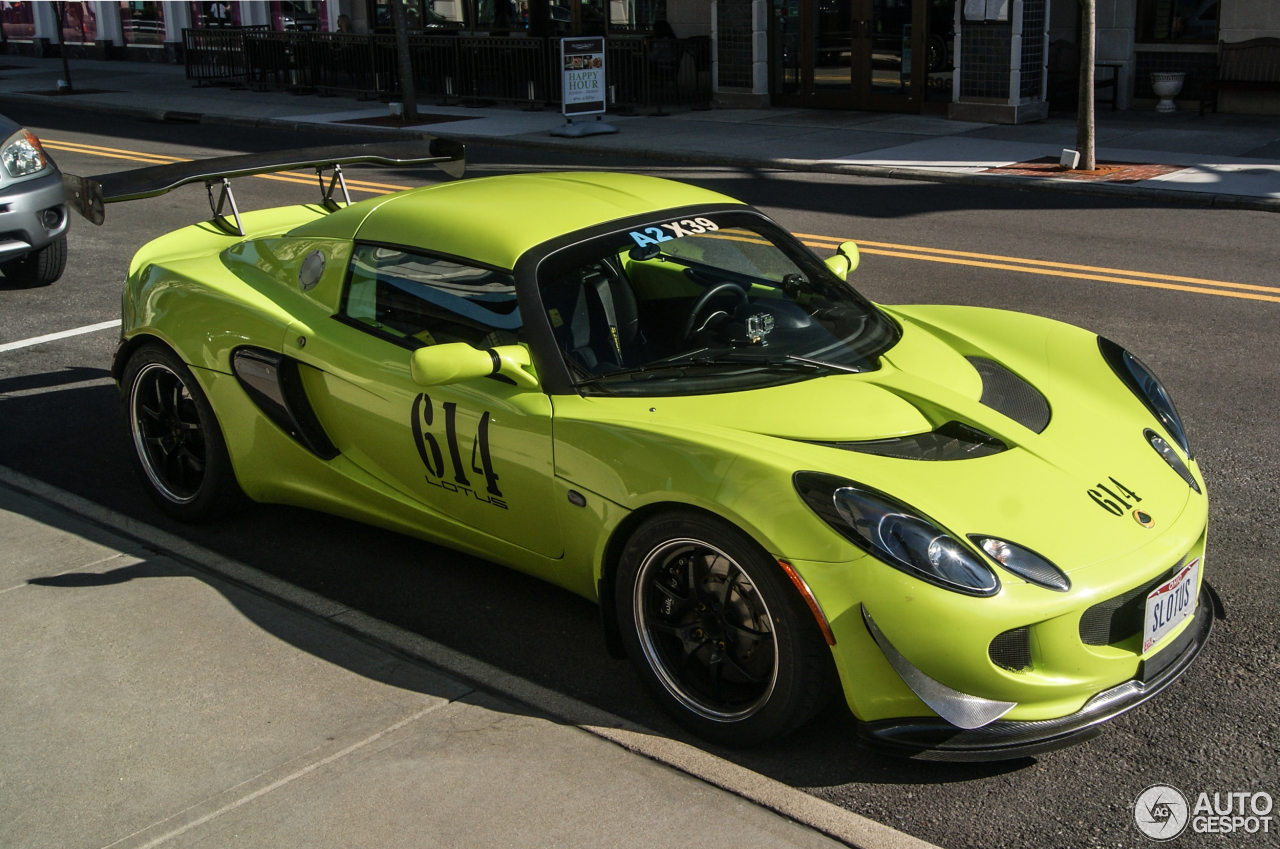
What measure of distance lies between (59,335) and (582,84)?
451 inches

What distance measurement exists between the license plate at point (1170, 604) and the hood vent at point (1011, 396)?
0.61 meters

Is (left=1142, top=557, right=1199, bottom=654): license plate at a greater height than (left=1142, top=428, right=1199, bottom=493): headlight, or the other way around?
(left=1142, top=428, right=1199, bottom=493): headlight

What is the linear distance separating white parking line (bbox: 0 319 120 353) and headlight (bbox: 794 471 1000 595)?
260 inches

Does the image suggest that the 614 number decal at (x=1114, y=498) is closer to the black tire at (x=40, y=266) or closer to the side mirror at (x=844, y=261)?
the side mirror at (x=844, y=261)

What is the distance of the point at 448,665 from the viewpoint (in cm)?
414

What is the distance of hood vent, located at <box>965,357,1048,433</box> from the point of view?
398cm

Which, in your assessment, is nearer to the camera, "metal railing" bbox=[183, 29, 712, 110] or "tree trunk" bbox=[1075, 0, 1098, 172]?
"tree trunk" bbox=[1075, 0, 1098, 172]

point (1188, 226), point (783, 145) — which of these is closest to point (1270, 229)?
point (1188, 226)

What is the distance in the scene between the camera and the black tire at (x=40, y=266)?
9.79 m

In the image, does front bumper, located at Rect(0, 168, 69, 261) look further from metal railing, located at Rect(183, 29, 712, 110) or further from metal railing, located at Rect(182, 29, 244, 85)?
metal railing, located at Rect(182, 29, 244, 85)

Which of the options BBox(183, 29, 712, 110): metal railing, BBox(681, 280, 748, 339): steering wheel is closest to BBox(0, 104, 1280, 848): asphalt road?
BBox(681, 280, 748, 339): steering wheel

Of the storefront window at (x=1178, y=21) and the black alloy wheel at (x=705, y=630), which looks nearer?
the black alloy wheel at (x=705, y=630)

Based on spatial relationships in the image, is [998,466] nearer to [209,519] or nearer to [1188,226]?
[209,519]

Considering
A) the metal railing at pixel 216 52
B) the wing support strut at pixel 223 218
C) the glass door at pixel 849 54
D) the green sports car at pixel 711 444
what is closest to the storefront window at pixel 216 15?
the metal railing at pixel 216 52
